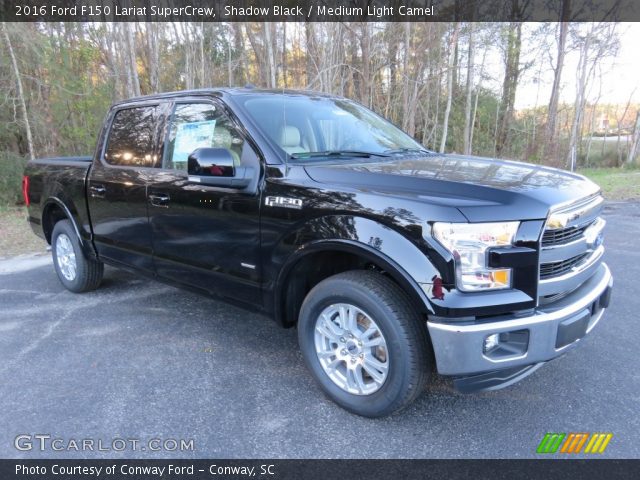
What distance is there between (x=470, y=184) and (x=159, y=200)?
2389mm

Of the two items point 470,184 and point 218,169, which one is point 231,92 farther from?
point 470,184

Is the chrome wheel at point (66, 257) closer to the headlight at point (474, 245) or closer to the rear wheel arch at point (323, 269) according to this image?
the rear wheel arch at point (323, 269)

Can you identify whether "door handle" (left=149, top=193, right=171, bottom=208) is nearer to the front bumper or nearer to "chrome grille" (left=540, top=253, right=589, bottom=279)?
the front bumper

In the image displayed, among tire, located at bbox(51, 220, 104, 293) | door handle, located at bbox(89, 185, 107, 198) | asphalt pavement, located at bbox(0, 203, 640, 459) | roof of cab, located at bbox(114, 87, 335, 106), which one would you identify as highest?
roof of cab, located at bbox(114, 87, 335, 106)

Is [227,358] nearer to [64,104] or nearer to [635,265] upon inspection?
[635,265]

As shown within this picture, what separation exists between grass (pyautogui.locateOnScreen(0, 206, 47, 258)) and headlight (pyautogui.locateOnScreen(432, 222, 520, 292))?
22.9 ft

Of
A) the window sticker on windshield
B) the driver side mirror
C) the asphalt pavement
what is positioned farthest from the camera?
the window sticker on windshield

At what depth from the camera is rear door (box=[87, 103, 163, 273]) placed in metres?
3.94

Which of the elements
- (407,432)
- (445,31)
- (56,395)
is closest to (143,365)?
(56,395)

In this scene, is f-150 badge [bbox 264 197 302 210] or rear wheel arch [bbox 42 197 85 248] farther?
rear wheel arch [bbox 42 197 85 248]

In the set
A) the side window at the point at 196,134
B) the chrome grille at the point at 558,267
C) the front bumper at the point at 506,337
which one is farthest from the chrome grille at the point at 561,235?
the side window at the point at 196,134

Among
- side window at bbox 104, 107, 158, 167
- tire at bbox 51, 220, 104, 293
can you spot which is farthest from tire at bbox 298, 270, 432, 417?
tire at bbox 51, 220, 104, 293

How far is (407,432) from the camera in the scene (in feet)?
8.67
